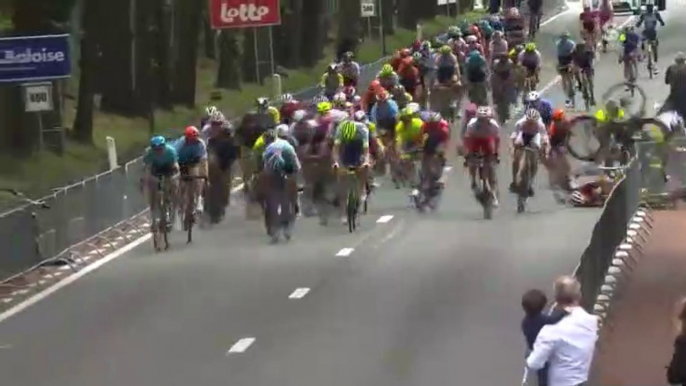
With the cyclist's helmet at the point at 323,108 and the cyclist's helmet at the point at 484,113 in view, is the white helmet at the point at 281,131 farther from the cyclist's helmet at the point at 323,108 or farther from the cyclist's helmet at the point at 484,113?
the cyclist's helmet at the point at 484,113

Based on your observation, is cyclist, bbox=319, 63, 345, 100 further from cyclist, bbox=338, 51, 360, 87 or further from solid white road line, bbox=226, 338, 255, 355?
solid white road line, bbox=226, 338, 255, 355

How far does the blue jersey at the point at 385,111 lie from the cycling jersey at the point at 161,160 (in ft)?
25.3

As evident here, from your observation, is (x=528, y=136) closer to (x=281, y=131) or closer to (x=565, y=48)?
(x=281, y=131)

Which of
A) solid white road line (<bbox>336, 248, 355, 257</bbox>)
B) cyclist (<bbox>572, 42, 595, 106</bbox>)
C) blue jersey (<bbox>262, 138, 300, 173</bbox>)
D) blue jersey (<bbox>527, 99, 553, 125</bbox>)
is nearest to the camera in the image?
solid white road line (<bbox>336, 248, 355, 257</bbox>)

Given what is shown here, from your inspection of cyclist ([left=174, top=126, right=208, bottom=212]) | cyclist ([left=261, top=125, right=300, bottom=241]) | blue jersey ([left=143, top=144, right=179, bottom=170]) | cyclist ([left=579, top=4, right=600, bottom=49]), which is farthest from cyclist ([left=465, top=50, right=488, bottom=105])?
blue jersey ([left=143, top=144, right=179, bottom=170])

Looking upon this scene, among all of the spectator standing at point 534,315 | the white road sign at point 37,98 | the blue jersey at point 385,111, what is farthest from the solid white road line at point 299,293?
the blue jersey at point 385,111

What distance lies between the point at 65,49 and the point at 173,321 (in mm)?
8050

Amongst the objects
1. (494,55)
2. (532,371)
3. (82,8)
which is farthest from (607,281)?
(494,55)

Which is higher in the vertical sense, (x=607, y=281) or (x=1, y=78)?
(x=1, y=78)

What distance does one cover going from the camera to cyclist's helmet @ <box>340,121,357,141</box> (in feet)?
100.0

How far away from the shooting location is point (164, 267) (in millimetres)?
27594

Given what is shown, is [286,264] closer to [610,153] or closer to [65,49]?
[65,49]

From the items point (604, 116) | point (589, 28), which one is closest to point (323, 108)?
point (604, 116)

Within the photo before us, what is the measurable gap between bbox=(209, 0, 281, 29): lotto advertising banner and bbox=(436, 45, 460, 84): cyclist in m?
3.99
